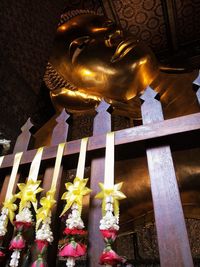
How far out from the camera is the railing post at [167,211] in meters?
0.53

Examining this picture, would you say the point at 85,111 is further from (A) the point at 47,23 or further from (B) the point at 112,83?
(A) the point at 47,23

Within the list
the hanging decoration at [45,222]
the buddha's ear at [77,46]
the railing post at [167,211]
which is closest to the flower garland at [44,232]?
the hanging decoration at [45,222]

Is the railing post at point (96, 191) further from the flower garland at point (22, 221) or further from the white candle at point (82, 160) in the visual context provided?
the flower garland at point (22, 221)

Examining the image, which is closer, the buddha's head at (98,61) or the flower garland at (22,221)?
the flower garland at (22,221)

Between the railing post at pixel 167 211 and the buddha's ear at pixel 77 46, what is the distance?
1.31m

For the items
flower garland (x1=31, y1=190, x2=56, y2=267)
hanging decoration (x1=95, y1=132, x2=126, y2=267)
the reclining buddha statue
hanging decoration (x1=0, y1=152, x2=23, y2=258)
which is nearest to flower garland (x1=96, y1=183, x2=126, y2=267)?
hanging decoration (x1=95, y1=132, x2=126, y2=267)

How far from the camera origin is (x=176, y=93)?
1.76 m

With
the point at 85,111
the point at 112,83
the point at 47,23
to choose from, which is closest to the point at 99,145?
the point at 47,23

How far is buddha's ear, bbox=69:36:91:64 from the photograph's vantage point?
75.2 inches

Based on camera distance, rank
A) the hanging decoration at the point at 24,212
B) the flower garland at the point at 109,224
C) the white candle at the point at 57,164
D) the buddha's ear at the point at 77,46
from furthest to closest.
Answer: the buddha's ear at the point at 77,46 < the white candle at the point at 57,164 < the hanging decoration at the point at 24,212 < the flower garland at the point at 109,224

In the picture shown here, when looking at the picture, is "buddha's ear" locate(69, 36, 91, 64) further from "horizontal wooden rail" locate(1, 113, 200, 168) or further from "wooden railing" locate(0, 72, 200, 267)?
"horizontal wooden rail" locate(1, 113, 200, 168)

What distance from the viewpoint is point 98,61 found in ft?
5.97

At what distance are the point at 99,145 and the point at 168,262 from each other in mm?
346

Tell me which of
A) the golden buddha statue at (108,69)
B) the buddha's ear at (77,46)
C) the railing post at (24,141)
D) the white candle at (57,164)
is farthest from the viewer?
the buddha's ear at (77,46)
